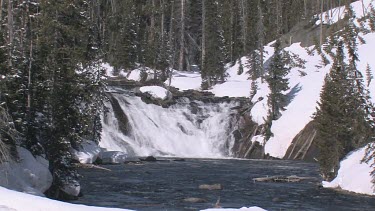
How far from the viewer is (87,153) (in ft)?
117

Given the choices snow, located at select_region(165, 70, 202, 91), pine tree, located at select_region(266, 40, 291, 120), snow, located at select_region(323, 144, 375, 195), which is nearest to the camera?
snow, located at select_region(323, 144, 375, 195)

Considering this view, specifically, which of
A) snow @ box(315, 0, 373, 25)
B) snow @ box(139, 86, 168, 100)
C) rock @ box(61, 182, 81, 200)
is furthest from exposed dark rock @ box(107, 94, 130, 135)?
snow @ box(315, 0, 373, 25)

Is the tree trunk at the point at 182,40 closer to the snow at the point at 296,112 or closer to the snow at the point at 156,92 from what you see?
the snow at the point at 156,92

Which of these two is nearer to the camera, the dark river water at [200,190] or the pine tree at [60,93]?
the pine tree at [60,93]

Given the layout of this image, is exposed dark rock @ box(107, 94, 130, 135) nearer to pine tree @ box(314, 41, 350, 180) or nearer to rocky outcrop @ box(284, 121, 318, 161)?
rocky outcrop @ box(284, 121, 318, 161)

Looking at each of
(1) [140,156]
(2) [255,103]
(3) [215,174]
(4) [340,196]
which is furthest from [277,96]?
(4) [340,196]

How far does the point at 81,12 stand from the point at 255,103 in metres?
30.2

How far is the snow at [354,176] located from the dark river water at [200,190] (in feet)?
2.88

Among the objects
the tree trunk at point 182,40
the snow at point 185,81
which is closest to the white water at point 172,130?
the snow at point 185,81

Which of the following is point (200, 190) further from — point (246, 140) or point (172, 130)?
point (172, 130)

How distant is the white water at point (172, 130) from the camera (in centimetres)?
4803

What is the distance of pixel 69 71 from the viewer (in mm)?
22984

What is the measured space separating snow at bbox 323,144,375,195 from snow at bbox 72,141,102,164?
1432 cm

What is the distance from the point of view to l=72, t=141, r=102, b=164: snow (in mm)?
35016
